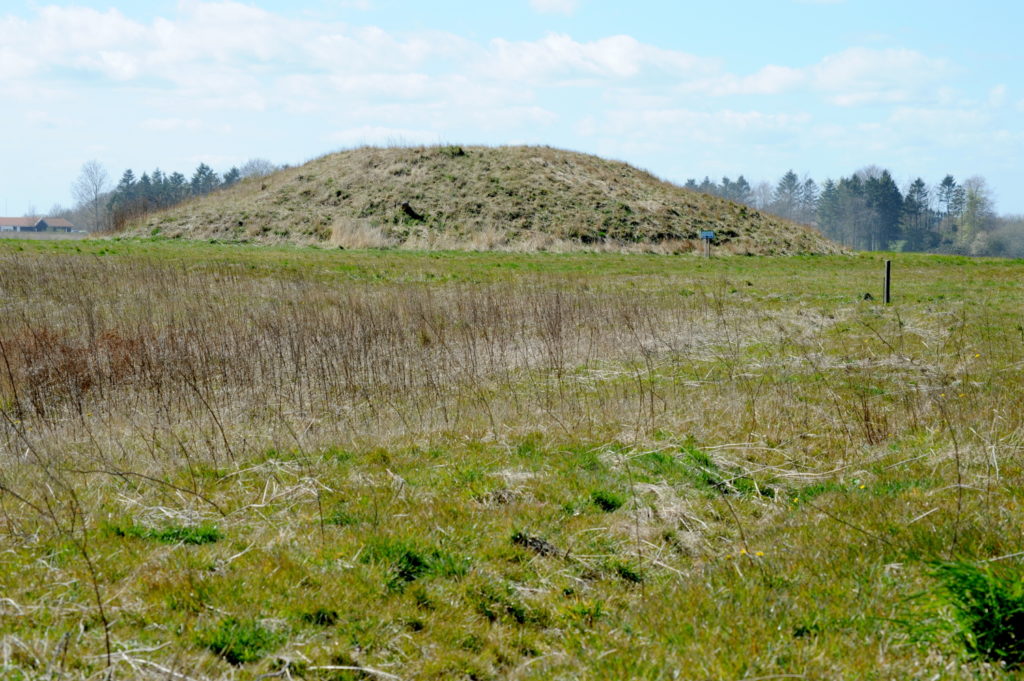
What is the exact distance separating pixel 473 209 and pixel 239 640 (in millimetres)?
39798

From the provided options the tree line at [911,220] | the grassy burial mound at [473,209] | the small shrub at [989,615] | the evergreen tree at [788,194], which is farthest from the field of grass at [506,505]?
the evergreen tree at [788,194]

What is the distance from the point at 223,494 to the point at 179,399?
12.7ft

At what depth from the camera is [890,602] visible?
438 centimetres

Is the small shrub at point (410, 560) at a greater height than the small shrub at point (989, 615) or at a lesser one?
lesser

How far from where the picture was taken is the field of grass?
4.04 meters

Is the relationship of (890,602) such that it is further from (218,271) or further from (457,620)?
(218,271)

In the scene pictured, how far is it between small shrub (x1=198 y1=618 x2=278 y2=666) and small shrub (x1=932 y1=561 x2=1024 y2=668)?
3446 mm

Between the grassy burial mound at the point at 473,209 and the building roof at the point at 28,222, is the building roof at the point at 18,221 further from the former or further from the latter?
the grassy burial mound at the point at 473,209

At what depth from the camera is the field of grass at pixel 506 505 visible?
4035 mm

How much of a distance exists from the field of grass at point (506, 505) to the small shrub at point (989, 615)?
1cm

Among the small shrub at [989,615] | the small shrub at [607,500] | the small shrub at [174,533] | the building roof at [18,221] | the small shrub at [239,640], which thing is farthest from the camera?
the building roof at [18,221]

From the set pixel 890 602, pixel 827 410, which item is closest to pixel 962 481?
pixel 890 602

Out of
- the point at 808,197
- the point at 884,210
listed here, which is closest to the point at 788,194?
the point at 808,197

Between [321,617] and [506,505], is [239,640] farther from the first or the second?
[506,505]
